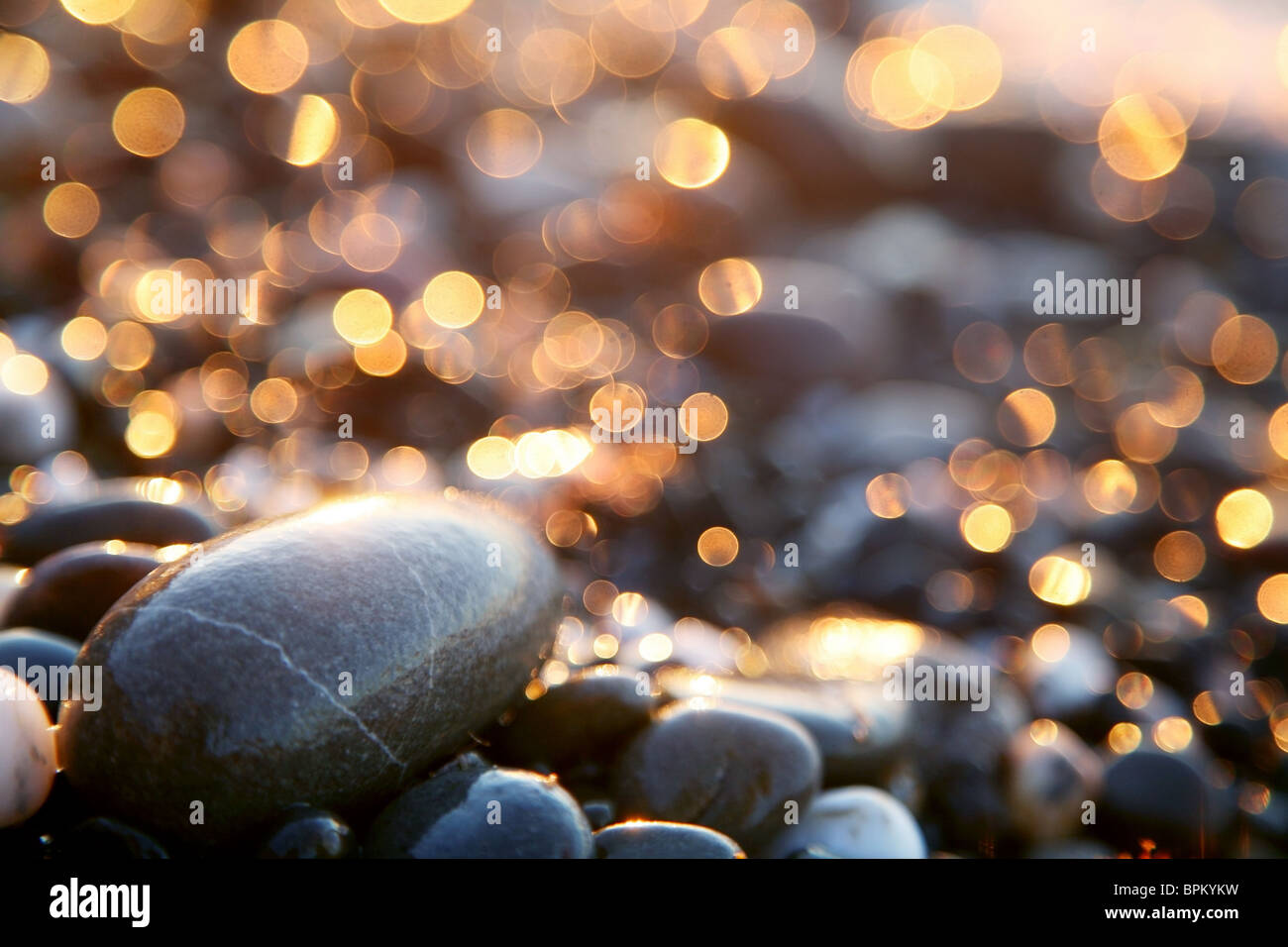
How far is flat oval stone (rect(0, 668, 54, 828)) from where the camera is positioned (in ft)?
6.56

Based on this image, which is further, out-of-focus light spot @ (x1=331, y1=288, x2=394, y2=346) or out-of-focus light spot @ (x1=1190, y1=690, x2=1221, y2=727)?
out-of-focus light spot @ (x1=331, y1=288, x2=394, y2=346)

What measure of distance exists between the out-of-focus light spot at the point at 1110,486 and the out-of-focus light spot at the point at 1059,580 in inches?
27.7

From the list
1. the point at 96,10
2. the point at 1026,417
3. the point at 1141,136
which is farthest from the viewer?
the point at 1141,136

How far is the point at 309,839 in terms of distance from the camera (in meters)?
2.02

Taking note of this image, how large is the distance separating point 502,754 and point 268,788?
25.9 inches

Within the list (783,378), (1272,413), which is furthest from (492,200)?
(1272,413)

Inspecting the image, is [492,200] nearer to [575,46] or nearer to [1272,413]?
[575,46]

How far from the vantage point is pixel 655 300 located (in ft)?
21.8

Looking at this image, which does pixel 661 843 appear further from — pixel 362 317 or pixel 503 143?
pixel 503 143

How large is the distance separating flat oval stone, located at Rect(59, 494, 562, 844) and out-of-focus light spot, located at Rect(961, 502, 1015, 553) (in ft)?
9.52

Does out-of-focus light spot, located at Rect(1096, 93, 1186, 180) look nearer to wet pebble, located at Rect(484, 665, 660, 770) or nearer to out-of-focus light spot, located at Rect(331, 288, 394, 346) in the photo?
out-of-focus light spot, located at Rect(331, 288, 394, 346)

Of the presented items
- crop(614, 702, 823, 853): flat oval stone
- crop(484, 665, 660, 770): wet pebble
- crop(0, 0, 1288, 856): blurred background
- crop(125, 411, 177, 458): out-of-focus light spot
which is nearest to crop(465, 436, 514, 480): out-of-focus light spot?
crop(0, 0, 1288, 856): blurred background

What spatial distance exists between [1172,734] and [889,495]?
1.85m

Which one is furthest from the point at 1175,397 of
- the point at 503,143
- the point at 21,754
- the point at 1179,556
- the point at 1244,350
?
the point at 21,754
